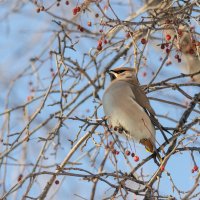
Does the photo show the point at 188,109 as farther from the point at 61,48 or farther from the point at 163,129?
the point at 61,48

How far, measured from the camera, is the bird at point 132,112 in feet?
14.7

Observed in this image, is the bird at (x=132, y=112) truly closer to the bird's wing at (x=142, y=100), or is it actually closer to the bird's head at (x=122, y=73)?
the bird's wing at (x=142, y=100)

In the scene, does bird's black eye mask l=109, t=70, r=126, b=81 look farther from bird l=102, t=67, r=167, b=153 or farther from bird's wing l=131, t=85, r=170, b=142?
bird's wing l=131, t=85, r=170, b=142

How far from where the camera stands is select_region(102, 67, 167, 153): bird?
4.48 metres

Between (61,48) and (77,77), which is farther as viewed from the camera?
(77,77)

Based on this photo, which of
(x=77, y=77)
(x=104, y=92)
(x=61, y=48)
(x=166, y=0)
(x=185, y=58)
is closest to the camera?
(x=61, y=48)

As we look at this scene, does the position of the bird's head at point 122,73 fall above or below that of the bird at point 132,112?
above

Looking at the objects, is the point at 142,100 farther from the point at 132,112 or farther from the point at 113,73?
the point at 113,73

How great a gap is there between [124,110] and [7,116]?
819 millimetres

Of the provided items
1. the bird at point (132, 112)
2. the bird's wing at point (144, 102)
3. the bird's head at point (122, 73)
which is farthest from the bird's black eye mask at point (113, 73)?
the bird's wing at point (144, 102)

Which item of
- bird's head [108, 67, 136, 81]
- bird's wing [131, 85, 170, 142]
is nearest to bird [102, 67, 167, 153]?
bird's wing [131, 85, 170, 142]

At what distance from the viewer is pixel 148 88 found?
4.45m

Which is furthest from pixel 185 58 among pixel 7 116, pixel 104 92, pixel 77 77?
pixel 7 116

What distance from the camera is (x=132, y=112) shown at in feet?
15.1
